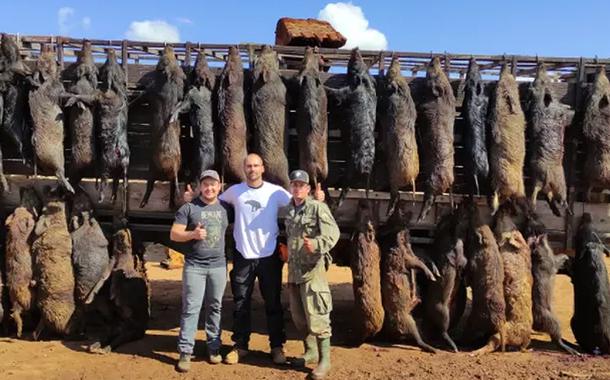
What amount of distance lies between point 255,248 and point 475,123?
2835 millimetres

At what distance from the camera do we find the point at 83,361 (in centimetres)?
560

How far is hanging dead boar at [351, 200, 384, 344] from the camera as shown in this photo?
6170 mm

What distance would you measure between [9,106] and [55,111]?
565 millimetres

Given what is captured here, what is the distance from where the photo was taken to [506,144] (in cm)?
618

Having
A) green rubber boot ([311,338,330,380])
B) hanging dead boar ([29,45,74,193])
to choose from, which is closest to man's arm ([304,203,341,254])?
green rubber boot ([311,338,330,380])

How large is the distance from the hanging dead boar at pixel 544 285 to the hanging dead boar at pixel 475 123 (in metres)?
1.09

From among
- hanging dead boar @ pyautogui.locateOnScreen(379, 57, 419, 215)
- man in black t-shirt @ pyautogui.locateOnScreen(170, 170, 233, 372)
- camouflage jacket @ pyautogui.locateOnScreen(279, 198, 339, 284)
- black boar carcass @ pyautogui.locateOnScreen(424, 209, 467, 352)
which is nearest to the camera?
camouflage jacket @ pyautogui.locateOnScreen(279, 198, 339, 284)

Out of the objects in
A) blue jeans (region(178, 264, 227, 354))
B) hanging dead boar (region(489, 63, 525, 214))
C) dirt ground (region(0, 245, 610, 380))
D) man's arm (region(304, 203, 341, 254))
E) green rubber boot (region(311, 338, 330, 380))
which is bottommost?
dirt ground (region(0, 245, 610, 380))

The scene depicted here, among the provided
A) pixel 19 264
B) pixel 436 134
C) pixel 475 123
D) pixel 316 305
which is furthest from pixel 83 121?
pixel 475 123

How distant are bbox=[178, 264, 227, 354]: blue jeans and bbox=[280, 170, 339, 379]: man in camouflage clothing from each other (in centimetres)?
74

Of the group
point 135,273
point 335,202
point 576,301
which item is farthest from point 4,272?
point 576,301

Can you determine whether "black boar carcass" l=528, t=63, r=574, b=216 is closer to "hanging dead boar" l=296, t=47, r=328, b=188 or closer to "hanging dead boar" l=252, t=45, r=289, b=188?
"hanging dead boar" l=296, t=47, r=328, b=188

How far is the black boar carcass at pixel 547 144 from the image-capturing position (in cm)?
621

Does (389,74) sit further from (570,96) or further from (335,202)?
(570,96)
